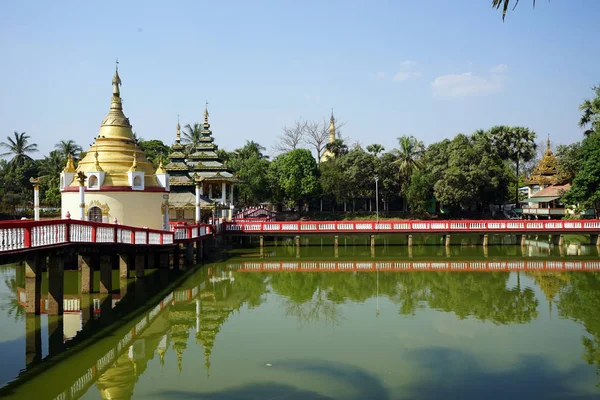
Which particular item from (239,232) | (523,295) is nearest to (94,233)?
(523,295)

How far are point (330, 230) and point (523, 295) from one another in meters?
15.5

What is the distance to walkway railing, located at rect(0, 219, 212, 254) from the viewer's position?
11.6 m

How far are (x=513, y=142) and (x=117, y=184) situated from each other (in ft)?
150

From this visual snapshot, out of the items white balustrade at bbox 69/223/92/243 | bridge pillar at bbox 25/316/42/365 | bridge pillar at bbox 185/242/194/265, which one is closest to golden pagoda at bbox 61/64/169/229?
bridge pillar at bbox 185/242/194/265

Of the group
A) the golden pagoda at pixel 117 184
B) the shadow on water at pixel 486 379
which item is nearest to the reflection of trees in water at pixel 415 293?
the shadow on water at pixel 486 379

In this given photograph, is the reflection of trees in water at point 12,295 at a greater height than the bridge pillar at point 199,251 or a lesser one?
lesser

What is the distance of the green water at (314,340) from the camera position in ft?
33.6

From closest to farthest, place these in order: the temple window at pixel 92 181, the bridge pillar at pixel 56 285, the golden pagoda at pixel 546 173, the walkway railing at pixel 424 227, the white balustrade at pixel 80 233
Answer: the bridge pillar at pixel 56 285 < the white balustrade at pixel 80 233 < the temple window at pixel 92 181 < the walkway railing at pixel 424 227 < the golden pagoda at pixel 546 173

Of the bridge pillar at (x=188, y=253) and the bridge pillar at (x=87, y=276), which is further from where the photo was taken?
the bridge pillar at (x=188, y=253)

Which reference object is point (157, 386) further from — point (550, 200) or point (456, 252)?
point (550, 200)

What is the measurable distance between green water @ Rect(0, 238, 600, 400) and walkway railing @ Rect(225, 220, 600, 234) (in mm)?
9705

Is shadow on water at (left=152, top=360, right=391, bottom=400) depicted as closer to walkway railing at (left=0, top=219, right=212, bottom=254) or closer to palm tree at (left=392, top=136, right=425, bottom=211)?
walkway railing at (left=0, top=219, right=212, bottom=254)

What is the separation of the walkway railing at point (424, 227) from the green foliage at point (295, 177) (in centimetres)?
2008

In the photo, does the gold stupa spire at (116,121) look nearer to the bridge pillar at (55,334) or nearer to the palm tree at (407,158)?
the bridge pillar at (55,334)
